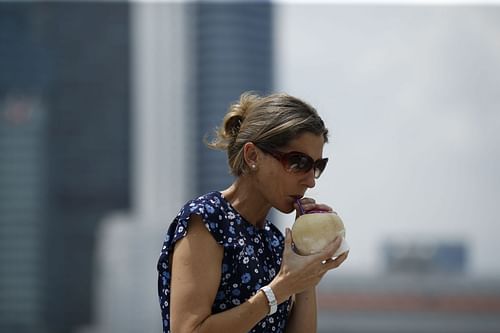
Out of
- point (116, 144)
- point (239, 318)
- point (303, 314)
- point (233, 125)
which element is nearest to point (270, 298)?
point (239, 318)

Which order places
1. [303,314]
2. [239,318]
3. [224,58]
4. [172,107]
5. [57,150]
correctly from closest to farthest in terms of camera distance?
[239,318]
[303,314]
[57,150]
[224,58]
[172,107]

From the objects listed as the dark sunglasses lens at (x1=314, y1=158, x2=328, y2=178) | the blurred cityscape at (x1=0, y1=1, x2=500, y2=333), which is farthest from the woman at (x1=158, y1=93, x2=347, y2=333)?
the blurred cityscape at (x1=0, y1=1, x2=500, y2=333)

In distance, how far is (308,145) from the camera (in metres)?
2.87

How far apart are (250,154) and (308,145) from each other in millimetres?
168

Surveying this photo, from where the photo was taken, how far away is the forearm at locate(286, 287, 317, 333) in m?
3.05

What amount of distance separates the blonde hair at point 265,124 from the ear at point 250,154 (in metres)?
0.02

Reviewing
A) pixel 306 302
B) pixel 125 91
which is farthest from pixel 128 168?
pixel 306 302

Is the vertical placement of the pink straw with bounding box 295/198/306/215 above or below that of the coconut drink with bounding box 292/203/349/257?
above

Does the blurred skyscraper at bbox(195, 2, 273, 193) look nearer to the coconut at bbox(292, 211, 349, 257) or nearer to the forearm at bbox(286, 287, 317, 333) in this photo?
the forearm at bbox(286, 287, 317, 333)

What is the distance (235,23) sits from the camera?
134500mm

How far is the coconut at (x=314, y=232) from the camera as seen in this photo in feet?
9.17

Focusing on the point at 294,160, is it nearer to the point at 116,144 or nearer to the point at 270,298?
the point at 270,298

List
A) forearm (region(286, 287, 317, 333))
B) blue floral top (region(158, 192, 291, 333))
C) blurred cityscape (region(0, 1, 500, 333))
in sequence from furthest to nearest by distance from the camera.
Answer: blurred cityscape (region(0, 1, 500, 333)) < forearm (region(286, 287, 317, 333)) < blue floral top (region(158, 192, 291, 333))

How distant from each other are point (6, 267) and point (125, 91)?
27374 mm
